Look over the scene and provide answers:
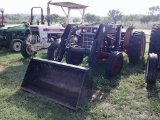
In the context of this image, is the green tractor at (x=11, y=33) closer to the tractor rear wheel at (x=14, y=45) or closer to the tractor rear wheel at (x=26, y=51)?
the tractor rear wheel at (x=14, y=45)

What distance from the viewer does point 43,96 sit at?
3822 millimetres

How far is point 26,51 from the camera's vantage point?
7.39 m

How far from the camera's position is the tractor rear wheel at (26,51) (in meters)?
7.31

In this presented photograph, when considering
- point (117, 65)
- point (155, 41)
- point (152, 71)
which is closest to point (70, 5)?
Result: point (155, 41)

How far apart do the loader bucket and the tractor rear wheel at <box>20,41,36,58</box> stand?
3.06m

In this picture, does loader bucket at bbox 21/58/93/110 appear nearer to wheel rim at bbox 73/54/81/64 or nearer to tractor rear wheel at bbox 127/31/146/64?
wheel rim at bbox 73/54/81/64

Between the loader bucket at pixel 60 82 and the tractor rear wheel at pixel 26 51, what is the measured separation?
3.06m

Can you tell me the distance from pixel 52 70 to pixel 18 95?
0.86m

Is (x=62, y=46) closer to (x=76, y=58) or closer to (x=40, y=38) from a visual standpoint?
(x=76, y=58)

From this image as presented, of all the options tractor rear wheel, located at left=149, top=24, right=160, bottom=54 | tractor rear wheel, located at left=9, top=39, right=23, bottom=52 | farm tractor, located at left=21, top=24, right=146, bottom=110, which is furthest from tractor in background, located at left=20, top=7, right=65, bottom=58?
tractor rear wheel, located at left=149, top=24, right=160, bottom=54

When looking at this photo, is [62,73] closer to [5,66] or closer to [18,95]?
[18,95]

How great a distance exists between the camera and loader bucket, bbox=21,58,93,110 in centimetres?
359

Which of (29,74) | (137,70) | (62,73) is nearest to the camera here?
(62,73)

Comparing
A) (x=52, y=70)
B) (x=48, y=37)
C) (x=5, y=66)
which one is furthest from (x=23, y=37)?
(x=52, y=70)
